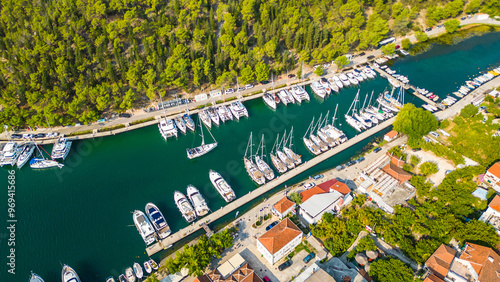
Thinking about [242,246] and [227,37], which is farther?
[227,37]

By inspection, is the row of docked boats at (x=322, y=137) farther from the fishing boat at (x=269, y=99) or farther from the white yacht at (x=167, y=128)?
the white yacht at (x=167, y=128)

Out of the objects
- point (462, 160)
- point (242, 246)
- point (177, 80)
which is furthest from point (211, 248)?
point (462, 160)

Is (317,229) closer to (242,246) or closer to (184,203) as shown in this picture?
(242,246)

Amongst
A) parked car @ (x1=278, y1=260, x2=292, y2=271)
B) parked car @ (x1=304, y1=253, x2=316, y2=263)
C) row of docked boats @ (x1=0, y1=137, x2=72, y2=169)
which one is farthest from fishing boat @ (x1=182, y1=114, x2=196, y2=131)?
parked car @ (x1=304, y1=253, x2=316, y2=263)

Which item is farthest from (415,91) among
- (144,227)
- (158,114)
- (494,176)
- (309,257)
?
(144,227)

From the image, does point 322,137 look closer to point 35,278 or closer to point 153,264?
point 153,264

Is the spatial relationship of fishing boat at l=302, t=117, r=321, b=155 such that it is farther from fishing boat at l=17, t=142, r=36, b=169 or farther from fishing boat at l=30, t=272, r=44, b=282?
fishing boat at l=17, t=142, r=36, b=169
